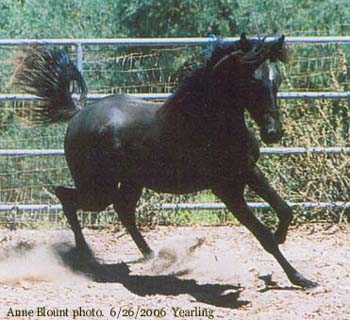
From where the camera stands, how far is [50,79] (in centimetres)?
731

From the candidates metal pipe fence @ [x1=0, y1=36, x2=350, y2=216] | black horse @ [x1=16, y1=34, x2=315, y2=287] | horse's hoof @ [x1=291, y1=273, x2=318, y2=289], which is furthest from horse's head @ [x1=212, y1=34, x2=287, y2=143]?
metal pipe fence @ [x1=0, y1=36, x2=350, y2=216]

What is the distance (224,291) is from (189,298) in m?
0.40

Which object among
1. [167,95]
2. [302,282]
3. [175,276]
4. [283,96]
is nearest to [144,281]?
[175,276]

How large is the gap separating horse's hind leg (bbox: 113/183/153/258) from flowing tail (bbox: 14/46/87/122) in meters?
0.78

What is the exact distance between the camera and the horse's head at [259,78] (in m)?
5.80

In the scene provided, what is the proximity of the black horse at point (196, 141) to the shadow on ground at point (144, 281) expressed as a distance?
30 centimetres

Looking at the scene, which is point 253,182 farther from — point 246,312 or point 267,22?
point 267,22

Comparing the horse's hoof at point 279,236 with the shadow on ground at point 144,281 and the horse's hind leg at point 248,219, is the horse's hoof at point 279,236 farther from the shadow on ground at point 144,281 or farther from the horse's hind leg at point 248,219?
the shadow on ground at point 144,281

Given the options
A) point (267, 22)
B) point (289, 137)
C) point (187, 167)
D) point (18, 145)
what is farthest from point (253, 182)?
point (267, 22)

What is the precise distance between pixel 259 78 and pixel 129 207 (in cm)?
177

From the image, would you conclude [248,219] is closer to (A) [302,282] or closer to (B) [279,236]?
(B) [279,236]

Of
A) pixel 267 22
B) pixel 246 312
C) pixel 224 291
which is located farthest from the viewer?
pixel 267 22

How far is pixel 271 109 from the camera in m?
5.80

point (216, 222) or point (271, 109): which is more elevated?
point (271, 109)
